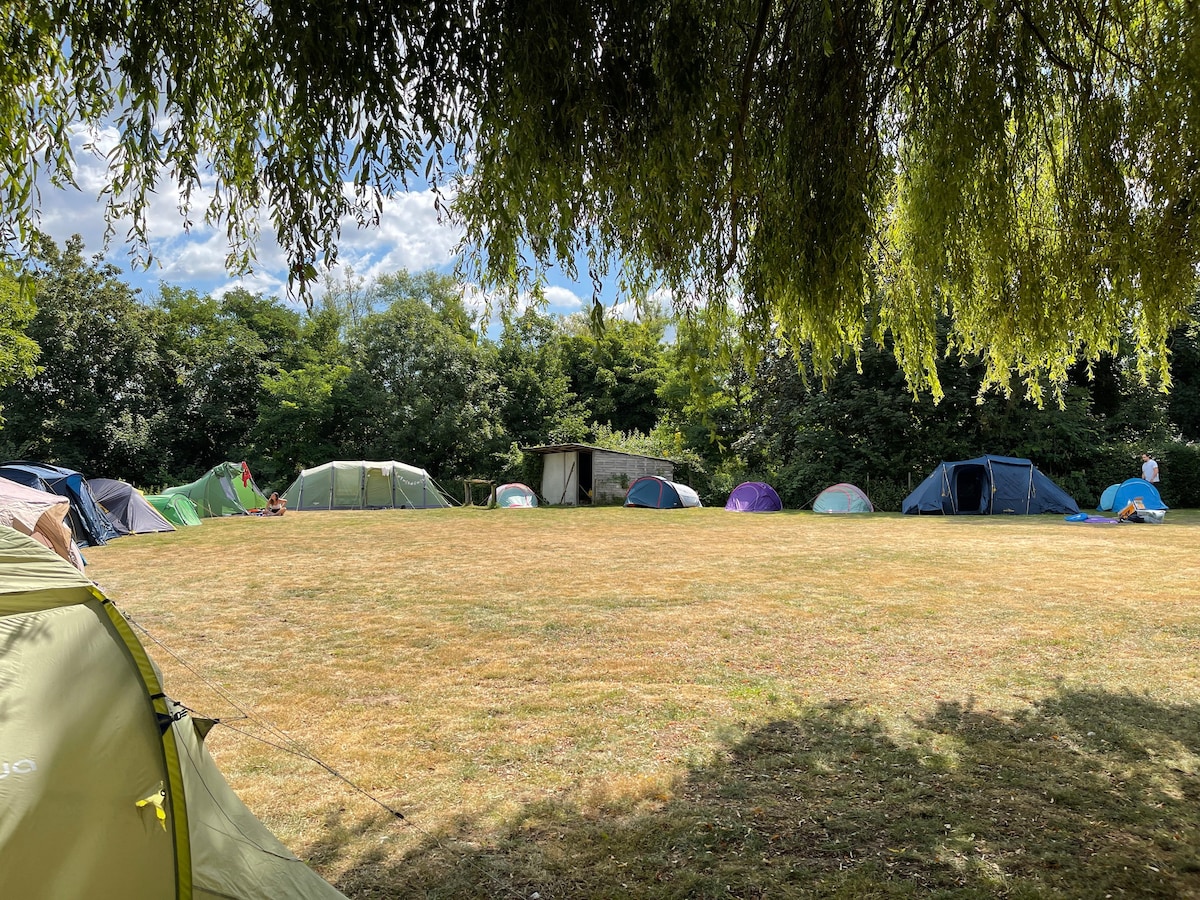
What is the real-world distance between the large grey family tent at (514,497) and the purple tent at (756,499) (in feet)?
23.1

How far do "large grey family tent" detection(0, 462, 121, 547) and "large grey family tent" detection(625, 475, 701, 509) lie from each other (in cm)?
1456

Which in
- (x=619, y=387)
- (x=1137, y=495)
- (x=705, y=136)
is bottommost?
(x=1137, y=495)

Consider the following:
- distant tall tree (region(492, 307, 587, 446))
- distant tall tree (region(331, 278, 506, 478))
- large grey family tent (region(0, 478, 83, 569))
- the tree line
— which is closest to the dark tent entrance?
the tree line

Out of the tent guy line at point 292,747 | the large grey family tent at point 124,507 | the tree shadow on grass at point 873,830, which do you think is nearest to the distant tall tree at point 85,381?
the large grey family tent at point 124,507

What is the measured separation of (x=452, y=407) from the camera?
30047 millimetres

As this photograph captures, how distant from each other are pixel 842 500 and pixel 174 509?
1739cm

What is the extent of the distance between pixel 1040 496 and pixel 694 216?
63.5 feet

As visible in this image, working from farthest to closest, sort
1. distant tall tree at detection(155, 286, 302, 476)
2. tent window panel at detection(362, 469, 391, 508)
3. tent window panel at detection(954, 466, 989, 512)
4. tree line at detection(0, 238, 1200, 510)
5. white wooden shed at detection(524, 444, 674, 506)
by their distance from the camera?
distant tall tree at detection(155, 286, 302, 476), white wooden shed at detection(524, 444, 674, 506), tent window panel at detection(362, 469, 391, 508), tree line at detection(0, 238, 1200, 510), tent window panel at detection(954, 466, 989, 512)

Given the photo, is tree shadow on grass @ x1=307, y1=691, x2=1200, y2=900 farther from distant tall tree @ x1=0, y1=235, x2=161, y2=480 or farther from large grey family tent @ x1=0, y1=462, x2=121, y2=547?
distant tall tree @ x1=0, y1=235, x2=161, y2=480

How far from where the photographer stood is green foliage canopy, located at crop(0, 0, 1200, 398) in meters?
2.66

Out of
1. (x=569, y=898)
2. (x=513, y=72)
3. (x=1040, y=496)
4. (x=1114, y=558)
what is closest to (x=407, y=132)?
(x=513, y=72)

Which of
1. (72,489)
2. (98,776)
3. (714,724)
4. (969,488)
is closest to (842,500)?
(969,488)

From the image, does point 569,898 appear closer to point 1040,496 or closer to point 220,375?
point 1040,496

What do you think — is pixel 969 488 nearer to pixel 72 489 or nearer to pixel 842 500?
pixel 842 500
